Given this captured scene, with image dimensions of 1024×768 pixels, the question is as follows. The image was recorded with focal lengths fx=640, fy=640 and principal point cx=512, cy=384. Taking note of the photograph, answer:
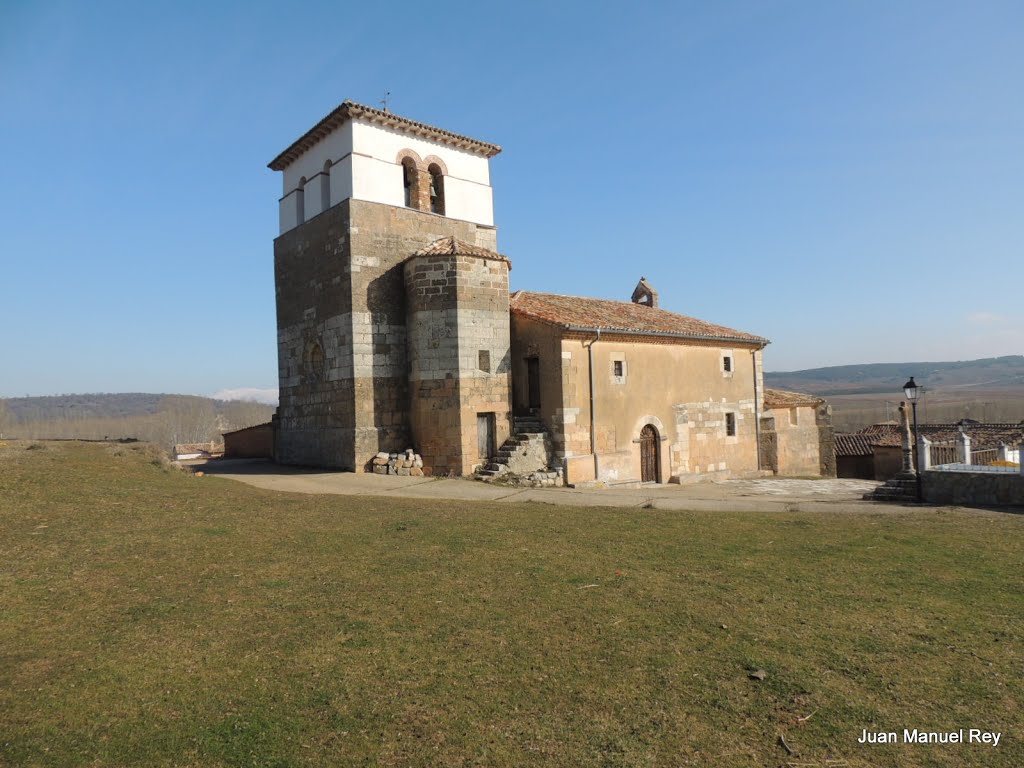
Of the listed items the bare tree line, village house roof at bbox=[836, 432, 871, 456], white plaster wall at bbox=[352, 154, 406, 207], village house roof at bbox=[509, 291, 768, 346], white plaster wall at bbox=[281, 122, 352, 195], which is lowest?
village house roof at bbox=[836, 432, 871, 456]

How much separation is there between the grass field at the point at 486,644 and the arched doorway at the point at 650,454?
10.8 meters

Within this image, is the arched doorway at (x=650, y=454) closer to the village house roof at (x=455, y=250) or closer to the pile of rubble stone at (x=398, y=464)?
the village house roof at (x=455, y=250)

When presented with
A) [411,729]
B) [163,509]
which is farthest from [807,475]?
[411,729]

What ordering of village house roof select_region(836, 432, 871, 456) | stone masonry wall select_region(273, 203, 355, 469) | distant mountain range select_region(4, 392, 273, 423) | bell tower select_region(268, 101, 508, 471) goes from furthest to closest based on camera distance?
distant mountain range select_region(4, 392, 273, 423), village house roof select_region(836, 432, 871, 456), stone masonry wall select_region(273, 203, 355, 469), bell tower select_region(268, 101, 508, 471)

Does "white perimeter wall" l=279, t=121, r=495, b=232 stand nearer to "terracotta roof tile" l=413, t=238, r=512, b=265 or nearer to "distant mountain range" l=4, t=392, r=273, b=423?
"terracotta roof tile" l=413, t=238, r=512, b=265

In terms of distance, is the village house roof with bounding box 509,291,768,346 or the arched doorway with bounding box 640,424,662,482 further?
the arched doorway with bounding box 640,424,662,482

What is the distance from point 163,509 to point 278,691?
682 cm

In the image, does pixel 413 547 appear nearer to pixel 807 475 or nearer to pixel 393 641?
pixel 393 641

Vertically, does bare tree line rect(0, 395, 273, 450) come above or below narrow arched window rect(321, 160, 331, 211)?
below

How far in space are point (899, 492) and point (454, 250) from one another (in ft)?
41.6

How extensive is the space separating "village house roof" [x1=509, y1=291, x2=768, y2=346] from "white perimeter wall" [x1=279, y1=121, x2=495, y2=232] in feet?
10.9

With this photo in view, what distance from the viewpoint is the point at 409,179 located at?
19.6m

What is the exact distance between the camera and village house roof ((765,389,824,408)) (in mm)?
25828

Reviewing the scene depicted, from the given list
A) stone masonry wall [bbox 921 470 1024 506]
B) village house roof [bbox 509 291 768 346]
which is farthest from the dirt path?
village house roof [bbox 509 291 768 346]
